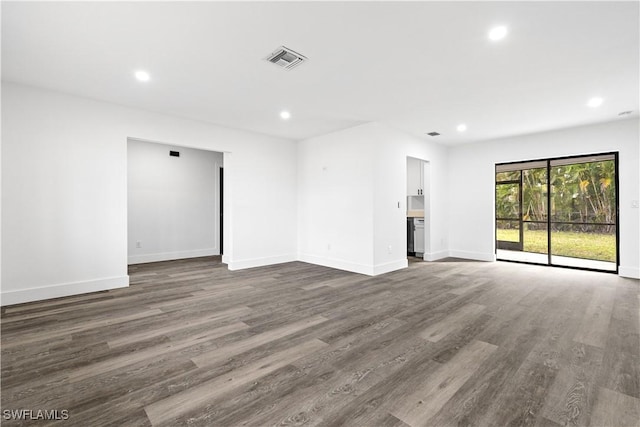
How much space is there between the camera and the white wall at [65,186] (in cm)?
343

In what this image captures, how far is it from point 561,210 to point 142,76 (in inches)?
283

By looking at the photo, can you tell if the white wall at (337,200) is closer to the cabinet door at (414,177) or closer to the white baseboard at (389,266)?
the white baseboard at (389,266)

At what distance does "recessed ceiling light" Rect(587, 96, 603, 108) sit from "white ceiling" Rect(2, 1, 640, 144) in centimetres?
8

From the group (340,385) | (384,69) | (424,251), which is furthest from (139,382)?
(424,251)

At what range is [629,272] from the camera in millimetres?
4715

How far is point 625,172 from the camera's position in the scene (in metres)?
4.73

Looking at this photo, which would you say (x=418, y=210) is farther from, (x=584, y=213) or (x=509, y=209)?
(x=584, y=213)

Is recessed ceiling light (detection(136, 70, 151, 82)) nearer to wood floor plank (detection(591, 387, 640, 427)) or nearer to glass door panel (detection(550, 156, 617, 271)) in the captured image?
wood floor plank (detection(591, 387, 640, 427))

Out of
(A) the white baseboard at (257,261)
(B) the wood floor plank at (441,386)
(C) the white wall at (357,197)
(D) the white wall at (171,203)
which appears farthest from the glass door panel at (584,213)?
(D) the white wall at (171,203)

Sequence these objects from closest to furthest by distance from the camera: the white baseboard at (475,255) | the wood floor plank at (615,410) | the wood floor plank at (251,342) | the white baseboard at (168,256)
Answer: the wood floor plank at (615,410) < the wood floor plank at (251,342) < the white baseboard at (168,256) < the white baseboard at (475,255)

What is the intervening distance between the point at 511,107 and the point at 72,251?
20.8 feet

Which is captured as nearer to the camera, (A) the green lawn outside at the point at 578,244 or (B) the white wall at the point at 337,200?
(B) the white wall at the point at 337,200

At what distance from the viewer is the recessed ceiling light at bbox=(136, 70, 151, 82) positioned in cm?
318

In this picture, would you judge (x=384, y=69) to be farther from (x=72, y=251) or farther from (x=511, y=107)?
(x=72, y=251)
